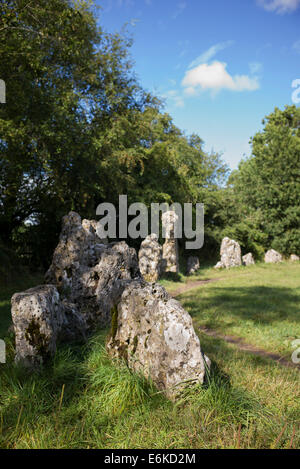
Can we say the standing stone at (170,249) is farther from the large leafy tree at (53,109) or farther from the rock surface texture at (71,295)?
the rock surface texture at (71,295)

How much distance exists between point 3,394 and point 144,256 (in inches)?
458

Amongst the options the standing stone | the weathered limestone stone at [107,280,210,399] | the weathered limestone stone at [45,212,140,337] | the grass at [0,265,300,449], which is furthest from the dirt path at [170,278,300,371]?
the standing stone

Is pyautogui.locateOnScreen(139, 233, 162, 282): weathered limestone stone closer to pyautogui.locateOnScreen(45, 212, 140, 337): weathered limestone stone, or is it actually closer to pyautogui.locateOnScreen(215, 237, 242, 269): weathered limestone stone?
pyautogui.locateOnScreen(45, 212, 140, 337): weathered limestone stone

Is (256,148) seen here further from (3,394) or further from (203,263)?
(3,394)

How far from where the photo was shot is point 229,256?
2212cm

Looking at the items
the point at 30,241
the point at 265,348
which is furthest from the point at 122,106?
the point at 265,348

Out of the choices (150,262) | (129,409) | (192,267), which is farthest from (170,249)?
(129,409)

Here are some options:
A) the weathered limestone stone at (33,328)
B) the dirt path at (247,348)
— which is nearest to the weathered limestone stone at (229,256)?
the dirt path at (247,348)

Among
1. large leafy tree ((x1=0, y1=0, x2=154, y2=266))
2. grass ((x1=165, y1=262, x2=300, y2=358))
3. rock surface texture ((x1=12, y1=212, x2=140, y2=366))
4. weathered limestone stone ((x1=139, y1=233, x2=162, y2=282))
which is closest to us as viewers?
rock surface texture ((x1=12, y1=212, x2=140, y2=366))

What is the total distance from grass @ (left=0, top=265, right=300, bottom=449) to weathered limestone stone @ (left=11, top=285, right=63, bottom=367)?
18 centimetres

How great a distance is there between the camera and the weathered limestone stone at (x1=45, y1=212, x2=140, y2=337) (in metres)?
6.74

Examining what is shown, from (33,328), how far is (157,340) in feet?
5.36

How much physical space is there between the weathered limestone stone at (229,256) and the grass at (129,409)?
692 inches

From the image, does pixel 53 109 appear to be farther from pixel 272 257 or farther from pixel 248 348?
pixel 272 257
